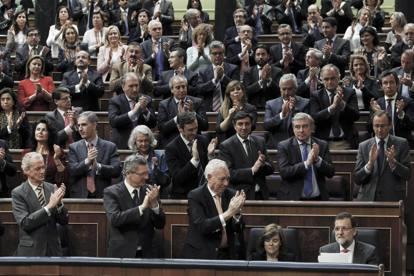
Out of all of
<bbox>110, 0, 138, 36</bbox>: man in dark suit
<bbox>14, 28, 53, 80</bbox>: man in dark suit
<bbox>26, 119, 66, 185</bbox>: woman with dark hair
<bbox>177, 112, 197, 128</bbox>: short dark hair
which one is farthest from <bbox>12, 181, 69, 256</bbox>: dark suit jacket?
<bbox>110, 0, 138, 36</bbox>: man in dark suit

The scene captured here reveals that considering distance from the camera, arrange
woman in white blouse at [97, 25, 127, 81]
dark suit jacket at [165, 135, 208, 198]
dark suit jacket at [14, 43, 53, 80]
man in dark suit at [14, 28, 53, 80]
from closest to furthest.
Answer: dark suit jacket at [165, 135, 208, 198] < woman in white blouse at [97, 25, 127, 81] < dark suit jacket at [14, 43, 53, 80] < man in dark suit at [14, 28, 53, 80]

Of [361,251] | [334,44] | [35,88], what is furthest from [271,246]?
[334,44]

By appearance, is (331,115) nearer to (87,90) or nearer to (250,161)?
(250,161)

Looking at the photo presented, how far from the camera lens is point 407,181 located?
1205 cm

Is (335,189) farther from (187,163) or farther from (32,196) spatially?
(32,196)

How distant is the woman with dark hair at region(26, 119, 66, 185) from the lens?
1185cm

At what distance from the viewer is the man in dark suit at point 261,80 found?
1384 cm

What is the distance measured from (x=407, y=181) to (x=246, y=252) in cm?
216

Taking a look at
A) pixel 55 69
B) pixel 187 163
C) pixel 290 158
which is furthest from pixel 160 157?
pixel 55 69

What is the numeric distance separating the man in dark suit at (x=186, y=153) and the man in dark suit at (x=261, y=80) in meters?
2.17

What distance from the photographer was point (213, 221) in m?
10.2

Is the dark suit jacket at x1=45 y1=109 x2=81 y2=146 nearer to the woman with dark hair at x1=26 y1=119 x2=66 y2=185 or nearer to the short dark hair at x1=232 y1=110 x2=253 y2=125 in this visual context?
the woman with dark hair at x1=26 y1=119 x2=66 y2=185

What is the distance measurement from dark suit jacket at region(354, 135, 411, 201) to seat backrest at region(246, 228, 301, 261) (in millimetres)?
1114

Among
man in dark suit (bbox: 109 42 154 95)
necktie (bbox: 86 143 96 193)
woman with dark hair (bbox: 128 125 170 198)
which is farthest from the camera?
man in dark suit (bbox: 109 42 154 95)
